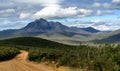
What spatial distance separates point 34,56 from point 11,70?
33047 mm

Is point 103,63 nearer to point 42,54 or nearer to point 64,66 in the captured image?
point 64,66

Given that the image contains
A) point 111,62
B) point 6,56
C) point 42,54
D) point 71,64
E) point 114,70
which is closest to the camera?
point 114,70

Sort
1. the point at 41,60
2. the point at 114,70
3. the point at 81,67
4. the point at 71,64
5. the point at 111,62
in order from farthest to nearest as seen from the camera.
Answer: the point at 41,60 < the point at 71,64 < the point at 81,67 < the point at 111,62 < the point at 114,70

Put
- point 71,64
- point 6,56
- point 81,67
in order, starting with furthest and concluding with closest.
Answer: point 6,56
point 71,64
point 81,67

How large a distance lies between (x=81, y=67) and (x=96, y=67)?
16.1 feet

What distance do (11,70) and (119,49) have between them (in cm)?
2210

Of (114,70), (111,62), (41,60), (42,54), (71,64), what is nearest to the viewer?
(114,70)

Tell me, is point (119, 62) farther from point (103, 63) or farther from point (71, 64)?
point (71, 64)

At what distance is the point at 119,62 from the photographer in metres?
52.8

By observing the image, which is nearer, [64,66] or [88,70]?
[88,70]

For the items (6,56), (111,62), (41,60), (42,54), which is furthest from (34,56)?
(111,62)

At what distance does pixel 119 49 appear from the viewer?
213 feet

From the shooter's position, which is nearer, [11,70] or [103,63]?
[103,63]

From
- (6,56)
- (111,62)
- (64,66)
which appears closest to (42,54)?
(6,56)
